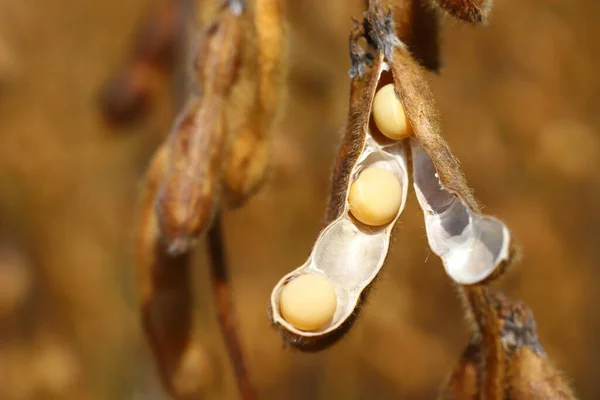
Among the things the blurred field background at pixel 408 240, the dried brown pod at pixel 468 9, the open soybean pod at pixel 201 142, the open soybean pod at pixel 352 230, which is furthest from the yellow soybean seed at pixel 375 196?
the blurred field background at pixel 408 240

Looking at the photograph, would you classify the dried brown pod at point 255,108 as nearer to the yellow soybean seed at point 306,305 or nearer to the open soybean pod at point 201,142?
the open soybean pod at point 201,142

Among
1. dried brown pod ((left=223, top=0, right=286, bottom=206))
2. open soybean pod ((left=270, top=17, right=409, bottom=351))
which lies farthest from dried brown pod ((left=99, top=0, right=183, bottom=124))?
open soybean pod ((left=270, top=17, right=409, bottom=351))

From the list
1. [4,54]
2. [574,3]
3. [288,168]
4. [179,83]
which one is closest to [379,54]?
[179,83]

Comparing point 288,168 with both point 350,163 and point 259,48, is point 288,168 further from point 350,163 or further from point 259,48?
point 350,163

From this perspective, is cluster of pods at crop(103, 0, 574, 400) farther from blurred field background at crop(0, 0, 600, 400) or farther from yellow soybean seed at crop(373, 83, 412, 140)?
blurred field background at crop(0, 0, 600, 400)

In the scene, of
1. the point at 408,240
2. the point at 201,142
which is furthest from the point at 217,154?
the point at 408,240

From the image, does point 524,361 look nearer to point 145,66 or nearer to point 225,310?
point 225,310

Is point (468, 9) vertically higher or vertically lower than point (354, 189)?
higher
